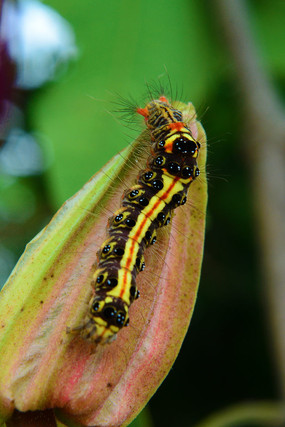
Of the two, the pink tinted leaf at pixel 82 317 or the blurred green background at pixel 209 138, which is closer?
the pink tinted leaf at pixel 82 317

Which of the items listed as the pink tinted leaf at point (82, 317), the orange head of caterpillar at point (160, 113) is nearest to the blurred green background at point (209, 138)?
the orange head of caterpillar at point (160, 113)

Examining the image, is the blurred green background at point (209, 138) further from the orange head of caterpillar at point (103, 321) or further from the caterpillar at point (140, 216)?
the orange head of caterpillar at point (103, 321)

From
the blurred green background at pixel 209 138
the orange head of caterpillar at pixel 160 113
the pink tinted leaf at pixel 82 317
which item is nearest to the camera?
the pink tinted leaf at pixel 82 317

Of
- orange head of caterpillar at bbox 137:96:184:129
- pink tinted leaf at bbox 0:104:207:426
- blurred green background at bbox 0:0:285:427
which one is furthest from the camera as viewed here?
blurred green background at bbox 0:0:285:427

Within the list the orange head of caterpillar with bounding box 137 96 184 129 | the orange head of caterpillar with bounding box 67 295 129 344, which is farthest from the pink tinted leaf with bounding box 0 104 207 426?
the orange head of caterpillar with bounding box 137 96 184 129

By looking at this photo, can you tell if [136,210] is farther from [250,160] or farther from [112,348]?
[250,160]

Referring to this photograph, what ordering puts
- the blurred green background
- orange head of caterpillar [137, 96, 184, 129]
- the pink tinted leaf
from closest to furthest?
1. the pink tinted leaf
2. orange head of caterpillar [137, 96, 184, 129]
3. the blurred green background

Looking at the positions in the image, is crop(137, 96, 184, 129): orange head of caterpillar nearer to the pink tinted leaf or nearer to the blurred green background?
the blurred green background
